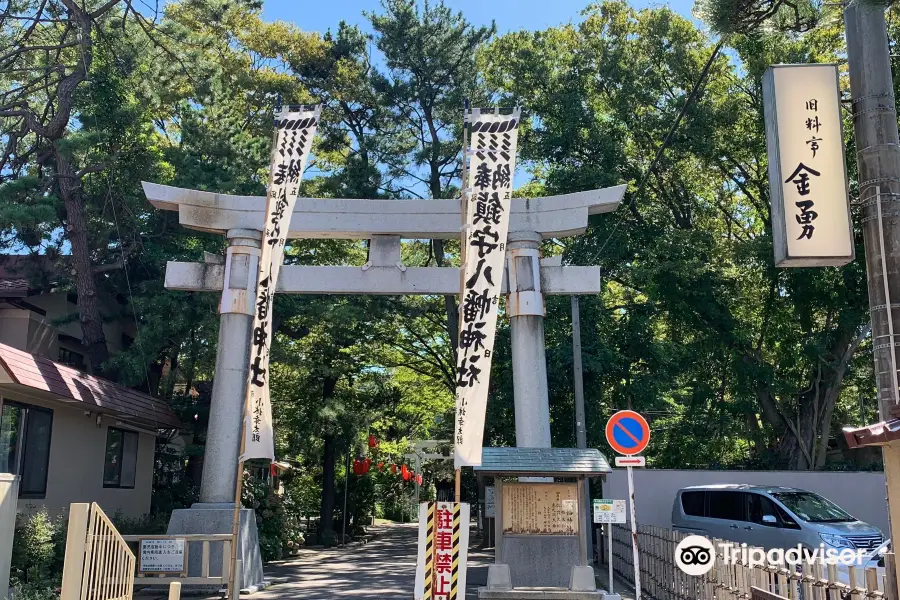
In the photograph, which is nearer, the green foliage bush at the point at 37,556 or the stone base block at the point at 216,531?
the green foliage bush at the point at 37,556

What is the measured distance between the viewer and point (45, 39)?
69.2 ft

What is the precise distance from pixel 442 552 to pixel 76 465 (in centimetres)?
1067

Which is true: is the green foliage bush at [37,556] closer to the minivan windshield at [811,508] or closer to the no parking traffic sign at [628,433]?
the no parking traffic sign at [628,433]

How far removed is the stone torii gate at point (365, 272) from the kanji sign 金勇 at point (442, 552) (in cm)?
623

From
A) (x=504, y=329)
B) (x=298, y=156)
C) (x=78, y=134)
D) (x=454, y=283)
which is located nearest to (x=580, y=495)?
(x=454, y=283)

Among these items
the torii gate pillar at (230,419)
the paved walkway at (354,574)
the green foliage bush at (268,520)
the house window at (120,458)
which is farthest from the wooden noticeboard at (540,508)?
the house window at (120,458)

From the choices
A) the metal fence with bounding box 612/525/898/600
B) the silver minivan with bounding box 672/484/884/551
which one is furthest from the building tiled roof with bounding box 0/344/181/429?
the silver minivan with bounding box 672/484/884/551

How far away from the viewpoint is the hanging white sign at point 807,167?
7.93 metres

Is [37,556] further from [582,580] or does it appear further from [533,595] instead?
[582,580]

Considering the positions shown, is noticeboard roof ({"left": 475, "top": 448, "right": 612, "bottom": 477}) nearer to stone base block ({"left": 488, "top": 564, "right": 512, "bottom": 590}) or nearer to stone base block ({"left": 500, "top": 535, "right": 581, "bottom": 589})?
stone base block ({"left": 500, "top": 535, "right": 581, "bottom": 589})

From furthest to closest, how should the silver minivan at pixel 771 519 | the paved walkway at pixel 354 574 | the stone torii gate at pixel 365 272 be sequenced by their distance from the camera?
1. the stone torii gate at pixel 365 272
2. the paved walkway at pixel 354 574
3. the silver minivan at pixel 771 519

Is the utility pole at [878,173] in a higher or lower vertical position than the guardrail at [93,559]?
higher

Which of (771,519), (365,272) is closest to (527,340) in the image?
(365,272)

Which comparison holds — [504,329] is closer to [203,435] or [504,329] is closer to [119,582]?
[203,435]
